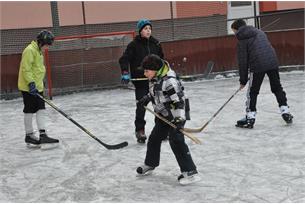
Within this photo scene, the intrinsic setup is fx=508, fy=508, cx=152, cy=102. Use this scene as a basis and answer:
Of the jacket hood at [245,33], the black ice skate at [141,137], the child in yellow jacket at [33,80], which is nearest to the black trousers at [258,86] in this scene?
the jacket hood at [245,33]

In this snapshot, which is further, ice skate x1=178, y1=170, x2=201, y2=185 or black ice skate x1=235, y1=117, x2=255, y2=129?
black ice skate x1=235, y1=117, x2=255, y2=129

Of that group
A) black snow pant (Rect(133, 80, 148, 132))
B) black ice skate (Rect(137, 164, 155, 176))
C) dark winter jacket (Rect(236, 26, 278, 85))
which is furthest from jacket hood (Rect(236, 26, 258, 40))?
black ice skate (Rect(137, 164, 155, 176))

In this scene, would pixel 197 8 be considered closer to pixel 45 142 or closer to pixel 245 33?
pixel 245 33

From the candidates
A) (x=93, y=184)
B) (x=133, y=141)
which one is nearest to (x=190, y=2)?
(x=133, y=141)

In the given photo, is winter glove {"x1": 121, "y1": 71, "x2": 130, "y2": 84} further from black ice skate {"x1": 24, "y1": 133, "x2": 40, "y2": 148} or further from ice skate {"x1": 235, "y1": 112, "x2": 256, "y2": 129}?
ice skate {"x1": 235, "y1": 112, "x2": 256, "y2": 129}

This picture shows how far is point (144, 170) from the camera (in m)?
4.30

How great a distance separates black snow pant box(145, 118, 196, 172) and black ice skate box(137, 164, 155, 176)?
0.03 m

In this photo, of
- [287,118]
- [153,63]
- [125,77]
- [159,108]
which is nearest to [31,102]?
[125,77]

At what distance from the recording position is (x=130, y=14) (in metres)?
13.1

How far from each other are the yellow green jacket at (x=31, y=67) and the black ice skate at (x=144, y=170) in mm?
1665

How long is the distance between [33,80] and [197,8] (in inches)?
356

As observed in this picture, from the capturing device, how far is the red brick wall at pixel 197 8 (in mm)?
13438

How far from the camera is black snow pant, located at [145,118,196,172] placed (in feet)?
13.3

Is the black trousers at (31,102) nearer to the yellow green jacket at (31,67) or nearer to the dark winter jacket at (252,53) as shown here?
the yellow green jacket at (31,67)
